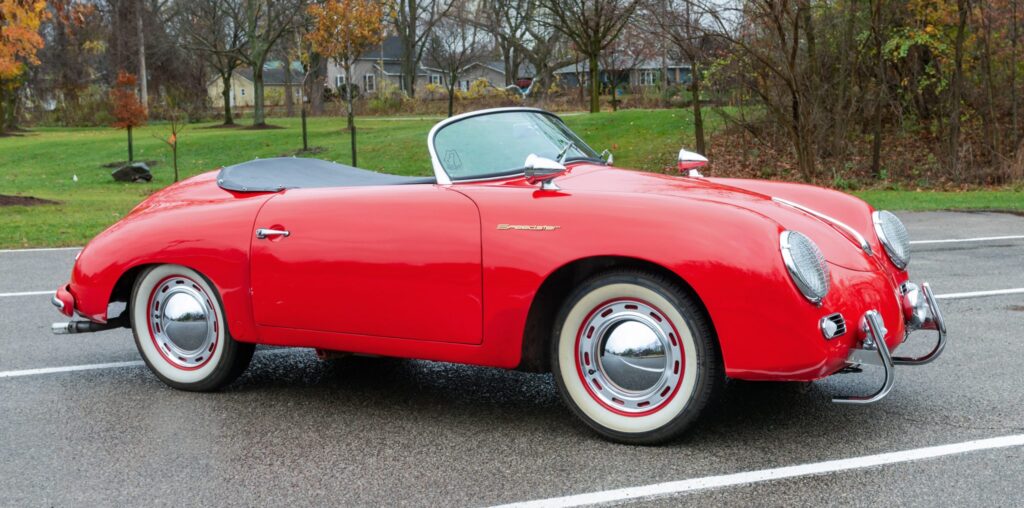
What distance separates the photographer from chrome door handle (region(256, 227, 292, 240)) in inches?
184

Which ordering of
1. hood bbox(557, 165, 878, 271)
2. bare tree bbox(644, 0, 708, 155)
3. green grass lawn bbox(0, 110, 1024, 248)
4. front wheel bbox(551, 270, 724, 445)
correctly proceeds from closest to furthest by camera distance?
front wheel bbox(551, 270, 724, 445) < hood bbox(557, 165, 878, 271) < green grass lawn bbox(0, 110, 1024, 248) < bare tree bbox(644, 0, 708, 155)

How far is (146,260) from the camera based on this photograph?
5.00m

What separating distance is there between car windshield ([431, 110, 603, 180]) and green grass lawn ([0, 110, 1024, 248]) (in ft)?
26.9

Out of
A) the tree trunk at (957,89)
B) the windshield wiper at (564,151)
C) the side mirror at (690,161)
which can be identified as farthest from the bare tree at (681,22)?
the windshield wiper at (564,151)

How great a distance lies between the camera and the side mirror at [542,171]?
428 centimetres

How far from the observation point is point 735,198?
4305mm

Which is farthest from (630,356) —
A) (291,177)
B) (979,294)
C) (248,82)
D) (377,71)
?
(248,82)

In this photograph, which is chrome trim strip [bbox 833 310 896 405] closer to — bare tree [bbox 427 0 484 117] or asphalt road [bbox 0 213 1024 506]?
asphalt road [bbox 0 213 1024 506]

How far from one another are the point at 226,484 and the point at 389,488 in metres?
0.62

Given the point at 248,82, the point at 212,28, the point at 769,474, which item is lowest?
the point at 769,474

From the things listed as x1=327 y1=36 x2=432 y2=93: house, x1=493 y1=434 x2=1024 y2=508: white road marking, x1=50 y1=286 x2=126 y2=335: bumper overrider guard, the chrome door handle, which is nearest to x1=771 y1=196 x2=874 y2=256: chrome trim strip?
x1=493 y1=434 x2=1024 y2=508: white road marking

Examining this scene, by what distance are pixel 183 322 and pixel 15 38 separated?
3030 centimetres

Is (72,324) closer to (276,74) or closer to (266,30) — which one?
(266,30)

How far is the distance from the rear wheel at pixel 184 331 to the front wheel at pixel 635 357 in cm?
178
